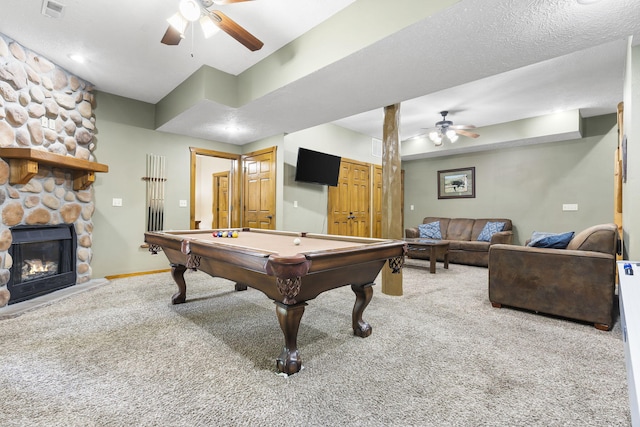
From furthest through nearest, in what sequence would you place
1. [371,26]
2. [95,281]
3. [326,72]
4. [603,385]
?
[95,281] → [326,72] → [371,26] → [603,385]

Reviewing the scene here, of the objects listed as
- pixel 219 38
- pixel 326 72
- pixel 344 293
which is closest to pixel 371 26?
pixel 326 72

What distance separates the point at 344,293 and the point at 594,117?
17.8 ft

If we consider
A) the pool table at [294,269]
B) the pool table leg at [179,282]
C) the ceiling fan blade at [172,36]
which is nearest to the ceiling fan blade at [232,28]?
the ceiling fan blade at [172,36]

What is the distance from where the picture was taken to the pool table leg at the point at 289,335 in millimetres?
1834

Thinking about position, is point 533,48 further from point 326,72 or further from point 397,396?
point 397,396

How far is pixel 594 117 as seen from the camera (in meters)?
5.23

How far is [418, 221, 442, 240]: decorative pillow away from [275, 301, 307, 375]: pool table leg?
199 inches

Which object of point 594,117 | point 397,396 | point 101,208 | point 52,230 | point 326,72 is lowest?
point 397,396

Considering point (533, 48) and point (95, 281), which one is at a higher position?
point (533, 48)

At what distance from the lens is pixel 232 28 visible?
7.32 ft

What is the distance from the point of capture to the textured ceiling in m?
2.15

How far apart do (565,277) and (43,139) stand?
5.56 metres

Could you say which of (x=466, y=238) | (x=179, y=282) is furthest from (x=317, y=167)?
(x=466, y=238)

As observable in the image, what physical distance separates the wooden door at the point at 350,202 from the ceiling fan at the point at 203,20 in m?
3.97
